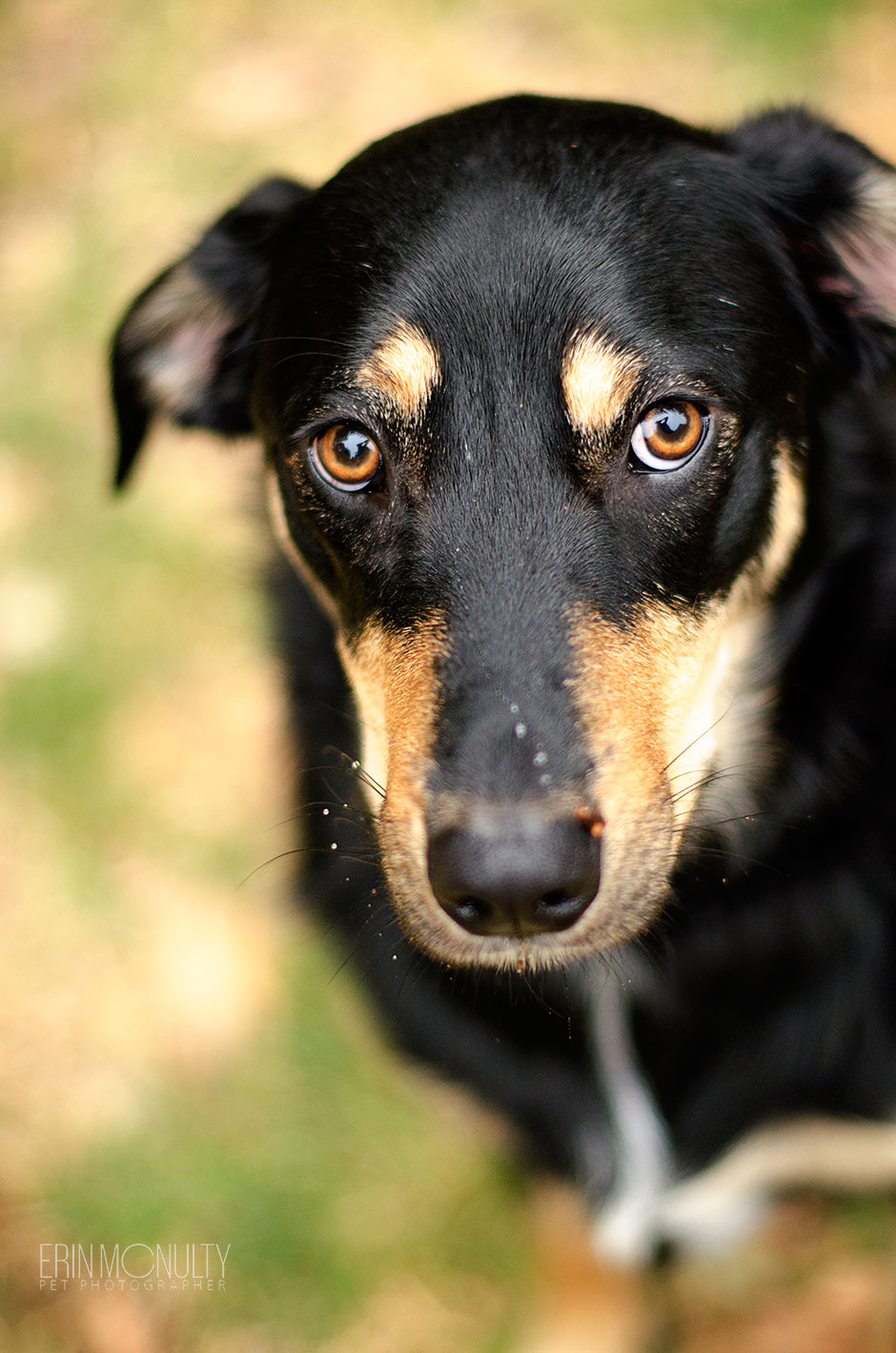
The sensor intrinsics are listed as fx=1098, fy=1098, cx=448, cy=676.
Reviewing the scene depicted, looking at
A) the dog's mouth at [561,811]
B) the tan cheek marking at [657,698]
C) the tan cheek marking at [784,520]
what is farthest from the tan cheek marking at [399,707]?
the tan cheek marking at [784,520]

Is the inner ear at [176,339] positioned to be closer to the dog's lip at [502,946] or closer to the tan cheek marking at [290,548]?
the tan cheek marking at [290,548]

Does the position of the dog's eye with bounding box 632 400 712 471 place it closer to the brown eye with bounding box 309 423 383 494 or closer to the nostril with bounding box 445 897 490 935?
the brown eye with bounding box 309 423 383 494

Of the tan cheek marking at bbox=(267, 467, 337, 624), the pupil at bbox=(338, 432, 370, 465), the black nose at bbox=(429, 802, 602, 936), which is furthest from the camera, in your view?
the tan cheek marking at bbox=(267, 467, 337, 624)

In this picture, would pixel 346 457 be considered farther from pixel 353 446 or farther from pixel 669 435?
pixel 669 435

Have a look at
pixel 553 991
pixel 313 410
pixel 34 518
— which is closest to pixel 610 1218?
pixel 553 991

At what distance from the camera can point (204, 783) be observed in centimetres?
389

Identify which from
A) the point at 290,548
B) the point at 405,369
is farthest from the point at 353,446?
the point at 290,548

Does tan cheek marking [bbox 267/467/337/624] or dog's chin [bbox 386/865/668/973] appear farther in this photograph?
tan cheek marking [bbox 267/467/337/624]

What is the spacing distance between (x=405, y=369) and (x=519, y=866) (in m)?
0.83

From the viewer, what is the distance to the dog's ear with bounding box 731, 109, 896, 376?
6.44 feet

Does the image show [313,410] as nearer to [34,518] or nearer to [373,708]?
[373,708]

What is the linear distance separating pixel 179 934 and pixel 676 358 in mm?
2644

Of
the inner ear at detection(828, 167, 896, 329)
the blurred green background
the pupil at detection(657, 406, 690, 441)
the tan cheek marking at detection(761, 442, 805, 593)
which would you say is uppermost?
the inner ear at detection(828, 167, 896, 329)

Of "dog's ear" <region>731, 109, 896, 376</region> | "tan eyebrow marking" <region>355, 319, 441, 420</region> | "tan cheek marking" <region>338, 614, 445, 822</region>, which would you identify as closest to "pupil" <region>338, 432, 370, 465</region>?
"tan eyebrow marking" <region>355, 319, 441, 420</region>
